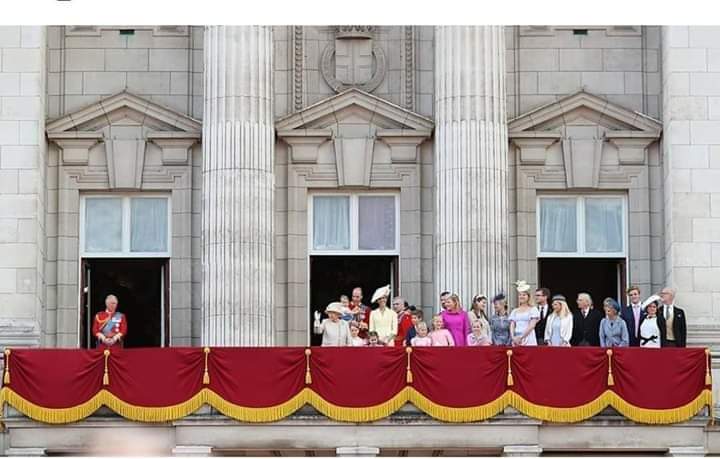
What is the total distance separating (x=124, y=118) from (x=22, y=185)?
334cm

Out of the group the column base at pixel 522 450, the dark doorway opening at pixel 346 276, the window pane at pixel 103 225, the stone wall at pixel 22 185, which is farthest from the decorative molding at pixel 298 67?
the column base at pixel 522 450

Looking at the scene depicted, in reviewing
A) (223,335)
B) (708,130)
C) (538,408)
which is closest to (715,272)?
(708,130)

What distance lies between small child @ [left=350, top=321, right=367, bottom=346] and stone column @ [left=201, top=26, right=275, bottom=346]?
364 centimetres

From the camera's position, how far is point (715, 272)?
53.6m

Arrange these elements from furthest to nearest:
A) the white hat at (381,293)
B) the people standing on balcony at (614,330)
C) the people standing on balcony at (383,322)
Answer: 1. the white hat at (381,293)
2. the people standing on balcony at (383,322)
3. the people standing on balcony at (614,330)

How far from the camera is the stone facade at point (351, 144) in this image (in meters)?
53.7

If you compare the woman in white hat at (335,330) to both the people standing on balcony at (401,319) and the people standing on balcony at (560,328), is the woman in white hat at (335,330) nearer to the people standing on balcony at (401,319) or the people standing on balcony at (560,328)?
the people standing on balcony at (401,319)

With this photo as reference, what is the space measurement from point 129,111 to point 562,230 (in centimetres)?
1063

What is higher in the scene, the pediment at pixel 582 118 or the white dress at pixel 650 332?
the pediment at pixel 582 118

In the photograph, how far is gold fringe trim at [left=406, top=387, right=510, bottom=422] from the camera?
158 ft

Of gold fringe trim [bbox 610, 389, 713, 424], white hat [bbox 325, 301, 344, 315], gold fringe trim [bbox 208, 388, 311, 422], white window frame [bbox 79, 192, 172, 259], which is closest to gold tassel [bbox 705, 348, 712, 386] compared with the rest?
gold fringe trim [bbox 610, 389, 713, 424]

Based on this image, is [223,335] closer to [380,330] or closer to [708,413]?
[380,330]

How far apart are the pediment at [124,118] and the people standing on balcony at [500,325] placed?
9.52m

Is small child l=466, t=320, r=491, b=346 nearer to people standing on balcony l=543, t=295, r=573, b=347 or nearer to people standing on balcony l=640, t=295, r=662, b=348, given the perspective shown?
people standing on balcony l=543, t=295, r=573, b=347
